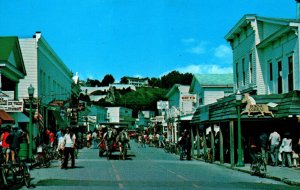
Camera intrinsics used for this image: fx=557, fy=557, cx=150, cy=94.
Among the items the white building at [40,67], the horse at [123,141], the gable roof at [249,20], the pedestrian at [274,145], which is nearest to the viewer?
the pedestrian at [274,145]

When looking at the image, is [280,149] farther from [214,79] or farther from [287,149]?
[214,79]

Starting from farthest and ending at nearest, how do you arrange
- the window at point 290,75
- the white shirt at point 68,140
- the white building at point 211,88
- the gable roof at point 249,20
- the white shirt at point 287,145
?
the white building at point 211,88
the gable roof at point 249,20
the window at point 290,75
the white shirt at point 287,145
the white shirt at point 68,140

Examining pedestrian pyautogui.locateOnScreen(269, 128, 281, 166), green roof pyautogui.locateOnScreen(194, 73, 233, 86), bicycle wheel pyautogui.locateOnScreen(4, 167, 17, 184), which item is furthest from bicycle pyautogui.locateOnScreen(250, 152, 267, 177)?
green roof pyautogui.locateOnScreen(194, 73, 233, 86)

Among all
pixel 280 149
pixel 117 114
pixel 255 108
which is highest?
pixel 117 114

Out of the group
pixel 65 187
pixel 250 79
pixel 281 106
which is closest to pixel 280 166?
pixel 281 106

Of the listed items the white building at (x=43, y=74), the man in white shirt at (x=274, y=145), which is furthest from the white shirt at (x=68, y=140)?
the white building at (x=43, y=74)

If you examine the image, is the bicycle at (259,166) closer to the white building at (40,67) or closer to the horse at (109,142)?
the horse at (109,142)

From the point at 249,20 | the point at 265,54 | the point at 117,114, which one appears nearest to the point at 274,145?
the point at 265,54

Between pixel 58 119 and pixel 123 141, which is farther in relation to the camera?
pixel 58 119

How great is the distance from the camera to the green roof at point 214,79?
56.9 m

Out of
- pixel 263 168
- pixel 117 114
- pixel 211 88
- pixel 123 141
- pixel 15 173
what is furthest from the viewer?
pixel 117 114

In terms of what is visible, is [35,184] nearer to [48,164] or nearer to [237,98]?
[48,164]

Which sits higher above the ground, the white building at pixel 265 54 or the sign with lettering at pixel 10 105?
the white building at pixel 265 54

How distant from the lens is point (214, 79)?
5897 cm
